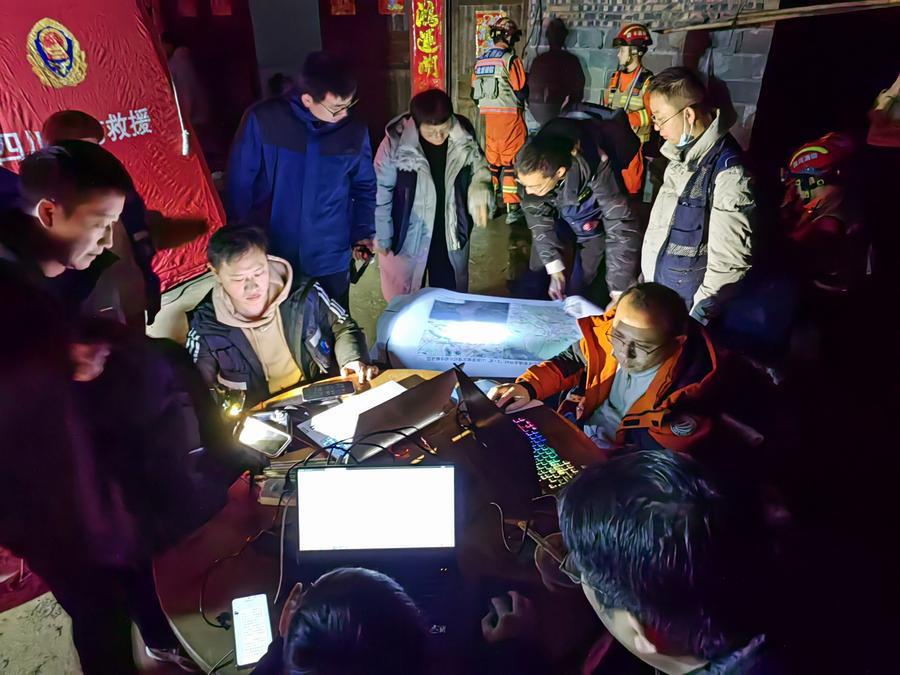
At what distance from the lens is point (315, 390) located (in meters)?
1.81

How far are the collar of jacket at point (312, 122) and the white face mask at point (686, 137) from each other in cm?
131

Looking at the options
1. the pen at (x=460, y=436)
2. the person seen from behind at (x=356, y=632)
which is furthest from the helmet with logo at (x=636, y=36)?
the person seen from behind at (x=356, y=632)

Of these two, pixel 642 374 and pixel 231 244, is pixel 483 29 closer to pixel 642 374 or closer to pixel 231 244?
pixel 231 244

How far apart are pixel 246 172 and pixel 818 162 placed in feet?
7.08

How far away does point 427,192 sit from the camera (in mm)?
2822

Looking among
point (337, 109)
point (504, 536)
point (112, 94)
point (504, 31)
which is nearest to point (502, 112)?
point (504, 31)

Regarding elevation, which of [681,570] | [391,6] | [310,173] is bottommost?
[681,570]

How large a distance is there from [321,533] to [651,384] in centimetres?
104

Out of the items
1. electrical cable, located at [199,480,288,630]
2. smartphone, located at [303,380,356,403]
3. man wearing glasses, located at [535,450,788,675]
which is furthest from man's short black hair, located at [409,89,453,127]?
man wearing glasses, located at [535,450,788,675]

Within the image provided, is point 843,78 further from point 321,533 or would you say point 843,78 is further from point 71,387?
point 71,387

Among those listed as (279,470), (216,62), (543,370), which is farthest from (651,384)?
(216,62)

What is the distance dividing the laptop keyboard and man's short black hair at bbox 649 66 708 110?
4.29ft

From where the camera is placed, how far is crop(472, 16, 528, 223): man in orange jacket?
11.1 ft

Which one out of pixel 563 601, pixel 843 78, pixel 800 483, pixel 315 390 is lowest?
pixel 800 483
